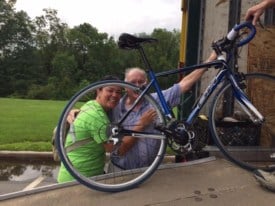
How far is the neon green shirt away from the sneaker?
3.63 ft

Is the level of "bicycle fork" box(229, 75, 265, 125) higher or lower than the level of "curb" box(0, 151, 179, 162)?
higher

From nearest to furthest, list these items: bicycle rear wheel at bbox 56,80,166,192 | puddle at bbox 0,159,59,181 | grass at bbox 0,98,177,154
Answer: bicycle rear wheel at bbox 56,80,166,192
puddle at bbox 0,159,59,181
grass at bbox 0,98,177,154

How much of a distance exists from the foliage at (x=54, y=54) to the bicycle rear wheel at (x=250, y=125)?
5808 centimetres

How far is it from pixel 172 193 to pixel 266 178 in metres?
0.64

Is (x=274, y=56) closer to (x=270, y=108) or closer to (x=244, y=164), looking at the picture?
(x=270, y=108)

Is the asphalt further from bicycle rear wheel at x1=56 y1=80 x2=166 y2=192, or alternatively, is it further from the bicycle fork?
the bicycle fork

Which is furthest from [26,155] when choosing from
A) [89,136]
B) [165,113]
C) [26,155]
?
[165,113]

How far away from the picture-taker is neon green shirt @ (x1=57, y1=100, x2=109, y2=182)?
146 inches

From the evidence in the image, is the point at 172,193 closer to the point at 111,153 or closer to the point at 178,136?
the point at 178,136

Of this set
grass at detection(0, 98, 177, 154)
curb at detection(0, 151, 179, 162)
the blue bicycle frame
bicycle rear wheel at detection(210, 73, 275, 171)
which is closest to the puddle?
curb at detection(0, 151, 179, 162)

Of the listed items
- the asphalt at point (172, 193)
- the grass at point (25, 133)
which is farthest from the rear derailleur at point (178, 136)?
the grass at point (25, 133)

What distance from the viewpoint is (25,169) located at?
10117 millimetres

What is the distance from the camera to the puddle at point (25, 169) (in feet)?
30.8

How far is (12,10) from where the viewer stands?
245 ft
